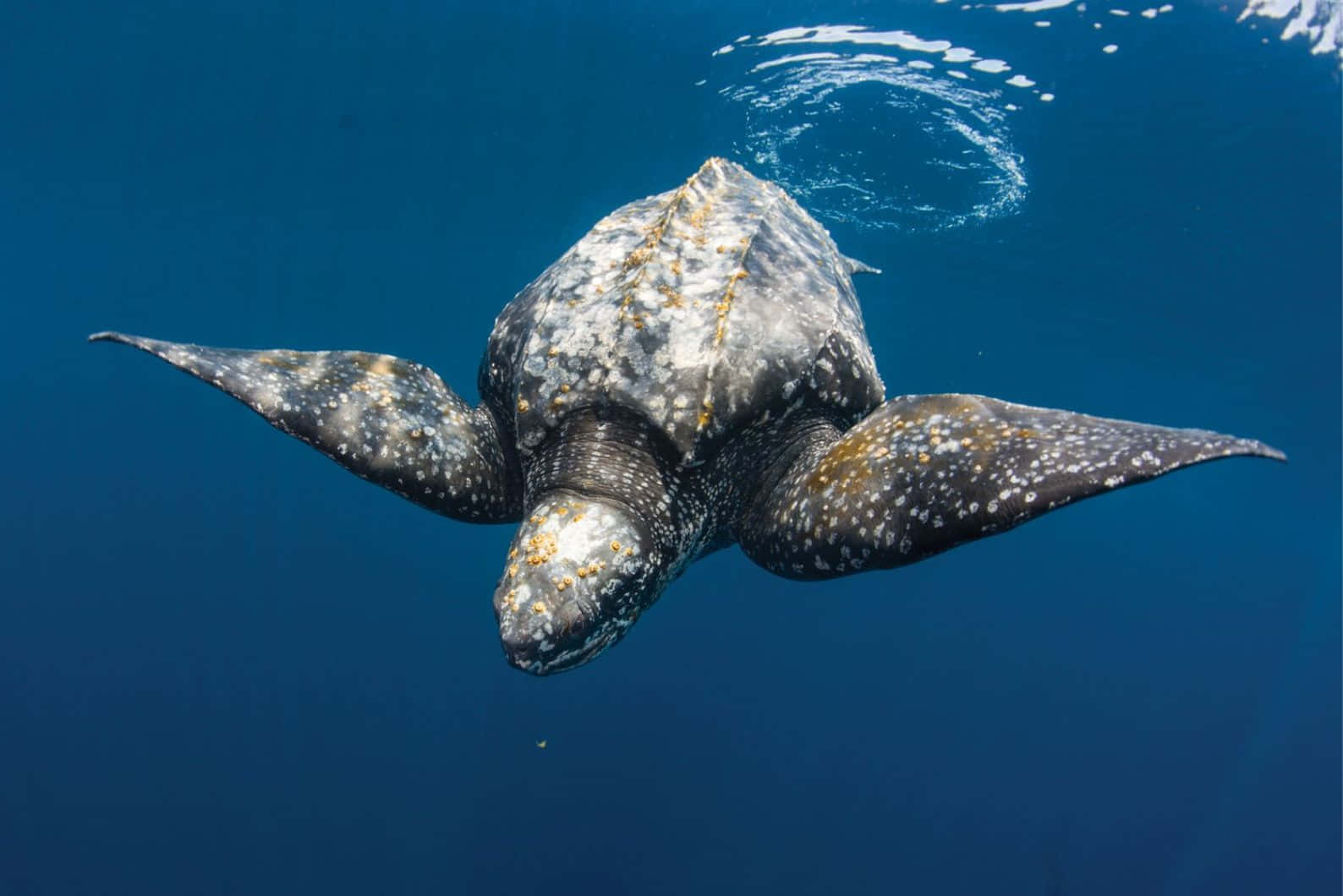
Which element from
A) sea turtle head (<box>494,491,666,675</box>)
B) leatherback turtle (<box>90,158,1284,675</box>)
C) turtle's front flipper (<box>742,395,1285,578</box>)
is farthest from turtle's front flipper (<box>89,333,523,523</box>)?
turtle's front flipper (<box>742,395,1285,578</box>)

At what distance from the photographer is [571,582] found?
3221mm

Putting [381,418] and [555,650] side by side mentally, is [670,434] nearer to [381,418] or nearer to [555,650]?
[555,650]

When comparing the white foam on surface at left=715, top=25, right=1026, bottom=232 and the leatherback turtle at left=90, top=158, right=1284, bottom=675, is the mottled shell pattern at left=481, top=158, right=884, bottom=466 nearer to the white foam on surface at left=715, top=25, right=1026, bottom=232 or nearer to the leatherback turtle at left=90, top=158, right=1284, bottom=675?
the leatherback turtle at left=90, top=158, right=1284, bottom=675

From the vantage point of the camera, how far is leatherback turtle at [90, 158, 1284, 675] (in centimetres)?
305

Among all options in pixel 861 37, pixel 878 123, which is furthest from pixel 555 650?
pixel 878 123

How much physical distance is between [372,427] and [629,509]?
142cm

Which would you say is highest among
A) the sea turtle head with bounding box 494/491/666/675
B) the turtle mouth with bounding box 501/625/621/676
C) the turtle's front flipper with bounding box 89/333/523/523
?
the turtle's front flipper with bounding box 89/333/523/523

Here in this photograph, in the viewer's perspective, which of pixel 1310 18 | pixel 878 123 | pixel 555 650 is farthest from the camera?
pixel 878 123

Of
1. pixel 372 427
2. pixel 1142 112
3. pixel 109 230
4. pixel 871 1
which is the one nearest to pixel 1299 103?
pixel 1142 112

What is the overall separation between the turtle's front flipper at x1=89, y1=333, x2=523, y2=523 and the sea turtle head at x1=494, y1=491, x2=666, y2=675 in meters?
Result: 0.62

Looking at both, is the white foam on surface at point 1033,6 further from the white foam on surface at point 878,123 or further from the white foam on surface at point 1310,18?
the white foam on surface at point 1310,18

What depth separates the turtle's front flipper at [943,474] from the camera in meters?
2.66

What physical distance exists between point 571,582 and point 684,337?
1405 millimetres

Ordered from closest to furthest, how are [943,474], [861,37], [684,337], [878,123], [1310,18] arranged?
[943,474]
[684,337]
[1310,18]
[861,37]
[878,123]
